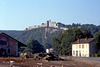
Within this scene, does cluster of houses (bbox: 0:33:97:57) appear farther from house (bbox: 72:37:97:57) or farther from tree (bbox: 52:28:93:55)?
tree (bbox: 52:28:93:55)

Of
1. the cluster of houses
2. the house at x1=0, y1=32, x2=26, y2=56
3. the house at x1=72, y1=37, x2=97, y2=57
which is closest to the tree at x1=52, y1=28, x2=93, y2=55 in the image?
the cluster of houses

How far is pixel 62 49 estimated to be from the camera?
129 metres

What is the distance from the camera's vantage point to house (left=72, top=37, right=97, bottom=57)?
107706 mm

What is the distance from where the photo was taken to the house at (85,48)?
108 m

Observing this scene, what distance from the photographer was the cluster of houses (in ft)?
234

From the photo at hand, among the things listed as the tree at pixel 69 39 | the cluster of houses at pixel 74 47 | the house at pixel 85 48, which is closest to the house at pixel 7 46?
the cluster of houses at pixel 74 47

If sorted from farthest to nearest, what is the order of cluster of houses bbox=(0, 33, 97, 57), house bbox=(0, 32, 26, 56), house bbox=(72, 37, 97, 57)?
house bbox=(72, 37, 97, 57), cluster of houses bbox=(0, 33, 97, 57), house bbox=(0, 32, 26, 56)

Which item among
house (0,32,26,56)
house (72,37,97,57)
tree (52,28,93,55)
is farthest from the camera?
tree (52,28,93,55)

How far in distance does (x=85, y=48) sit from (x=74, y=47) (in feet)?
27.9

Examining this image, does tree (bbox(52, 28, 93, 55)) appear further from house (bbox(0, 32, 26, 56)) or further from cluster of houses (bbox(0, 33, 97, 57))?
house (bbox(0, 32, 26, 56))

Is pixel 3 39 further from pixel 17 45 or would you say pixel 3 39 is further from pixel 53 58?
pixel 53 58

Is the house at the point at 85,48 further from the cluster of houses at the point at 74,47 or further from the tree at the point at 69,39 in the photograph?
the tree at the point at 69,39

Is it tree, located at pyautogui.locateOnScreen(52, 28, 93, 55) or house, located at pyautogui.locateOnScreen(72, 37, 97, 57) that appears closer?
house, located at pyautogui.locateOnScreen(72, 37, 97, 57)

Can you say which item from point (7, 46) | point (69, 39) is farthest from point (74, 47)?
point (7, 46)
